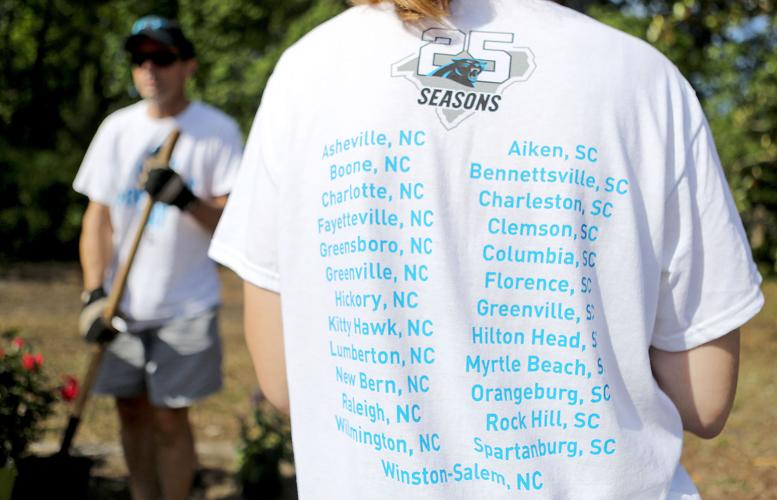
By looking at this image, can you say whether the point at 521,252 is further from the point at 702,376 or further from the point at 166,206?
the point at 166,206

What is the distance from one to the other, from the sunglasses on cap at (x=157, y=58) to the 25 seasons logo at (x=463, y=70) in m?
2.92

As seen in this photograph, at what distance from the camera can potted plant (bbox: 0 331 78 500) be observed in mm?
3871

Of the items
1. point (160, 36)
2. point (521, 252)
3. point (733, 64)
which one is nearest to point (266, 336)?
point (521, 252)

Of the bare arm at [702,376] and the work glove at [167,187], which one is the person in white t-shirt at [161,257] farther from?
the bare arm at [702,376]

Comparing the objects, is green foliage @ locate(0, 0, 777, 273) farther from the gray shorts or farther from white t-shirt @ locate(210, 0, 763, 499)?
white t-shirt @ locate(210, 0, 763, 499)

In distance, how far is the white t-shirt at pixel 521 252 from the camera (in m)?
1.34

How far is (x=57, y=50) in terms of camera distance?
672 inches

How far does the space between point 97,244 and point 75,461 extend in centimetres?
86

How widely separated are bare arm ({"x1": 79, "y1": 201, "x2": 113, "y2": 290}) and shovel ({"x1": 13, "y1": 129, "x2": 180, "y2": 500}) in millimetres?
123

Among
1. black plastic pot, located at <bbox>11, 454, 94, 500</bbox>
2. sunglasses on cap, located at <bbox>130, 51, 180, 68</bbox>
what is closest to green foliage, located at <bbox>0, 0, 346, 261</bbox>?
sunglasses on cap, located at <bbox>130, 51, 180, 68</bbox>

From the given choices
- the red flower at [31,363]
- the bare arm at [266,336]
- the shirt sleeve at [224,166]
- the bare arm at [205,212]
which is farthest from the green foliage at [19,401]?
the bare arm at [266,336]

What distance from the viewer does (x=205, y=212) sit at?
3947mm

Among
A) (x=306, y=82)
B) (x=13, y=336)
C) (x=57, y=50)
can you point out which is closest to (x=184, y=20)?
(x=57, y=50)

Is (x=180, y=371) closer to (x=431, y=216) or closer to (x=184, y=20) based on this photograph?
(x=431, y=216)
